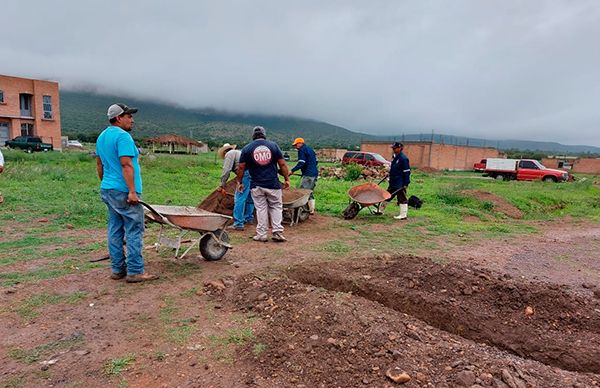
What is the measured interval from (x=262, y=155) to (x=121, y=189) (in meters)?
2.44

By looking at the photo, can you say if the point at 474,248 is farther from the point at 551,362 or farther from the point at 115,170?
the point at 115,170

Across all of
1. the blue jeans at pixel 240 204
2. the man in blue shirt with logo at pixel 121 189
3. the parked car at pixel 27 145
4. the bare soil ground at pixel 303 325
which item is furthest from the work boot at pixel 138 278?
the parked car at pixel 27 145

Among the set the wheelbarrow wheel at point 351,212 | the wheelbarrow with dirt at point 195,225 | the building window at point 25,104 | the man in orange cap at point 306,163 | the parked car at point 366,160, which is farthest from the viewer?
the building window at point 25,104

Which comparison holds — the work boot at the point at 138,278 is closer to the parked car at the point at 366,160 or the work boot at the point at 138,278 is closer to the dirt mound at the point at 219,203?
the dirt mound at the point at 219,203

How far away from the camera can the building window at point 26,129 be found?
40516mm

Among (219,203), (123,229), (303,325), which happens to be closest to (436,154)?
(219,203)

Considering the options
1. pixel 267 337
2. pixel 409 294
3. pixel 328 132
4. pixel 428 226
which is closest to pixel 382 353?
pixel 267 337

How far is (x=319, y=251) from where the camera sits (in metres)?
6.09

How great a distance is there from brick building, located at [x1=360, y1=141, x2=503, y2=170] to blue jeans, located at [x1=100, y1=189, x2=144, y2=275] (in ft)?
112

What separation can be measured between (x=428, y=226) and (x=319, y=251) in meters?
3.58

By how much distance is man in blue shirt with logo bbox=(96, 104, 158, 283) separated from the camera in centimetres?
420

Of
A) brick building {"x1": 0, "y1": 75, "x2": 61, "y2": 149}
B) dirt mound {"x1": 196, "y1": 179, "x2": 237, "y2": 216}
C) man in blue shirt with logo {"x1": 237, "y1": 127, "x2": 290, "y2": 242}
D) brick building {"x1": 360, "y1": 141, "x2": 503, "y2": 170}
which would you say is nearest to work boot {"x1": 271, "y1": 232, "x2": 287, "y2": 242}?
man in blue shirt with logo {"x1": 237, "y1": 127, "x2": 290, "y2": 242}

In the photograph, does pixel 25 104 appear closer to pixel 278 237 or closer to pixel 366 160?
pixel 366 160

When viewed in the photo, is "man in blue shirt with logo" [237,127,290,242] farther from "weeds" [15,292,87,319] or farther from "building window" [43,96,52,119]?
"building window" [43,96,52,119]
